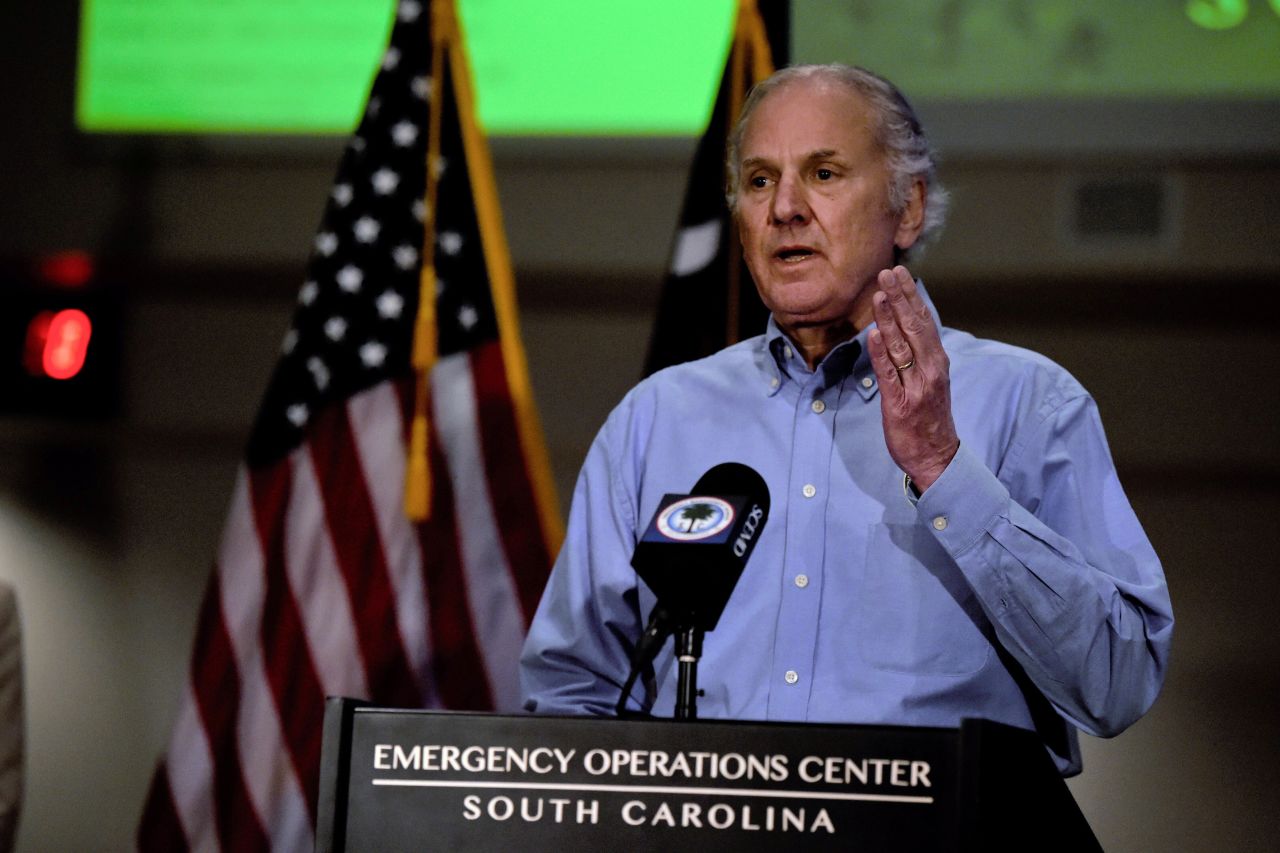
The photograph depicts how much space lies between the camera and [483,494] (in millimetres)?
3188

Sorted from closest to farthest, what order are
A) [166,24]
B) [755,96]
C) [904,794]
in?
[904,794], [755,96], [166,24]

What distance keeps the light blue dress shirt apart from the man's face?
0.23 feet

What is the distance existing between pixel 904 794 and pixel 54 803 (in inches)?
132

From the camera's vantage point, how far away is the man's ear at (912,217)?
1.95 m

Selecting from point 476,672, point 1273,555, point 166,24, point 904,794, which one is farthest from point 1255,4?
point 904,794

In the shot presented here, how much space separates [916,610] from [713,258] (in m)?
1.59

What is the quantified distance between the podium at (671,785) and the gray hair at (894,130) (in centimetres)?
88

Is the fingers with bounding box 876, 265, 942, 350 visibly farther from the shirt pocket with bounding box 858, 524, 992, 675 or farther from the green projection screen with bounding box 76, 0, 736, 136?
the green projection screen with bounding box 76, 0, 736, 136

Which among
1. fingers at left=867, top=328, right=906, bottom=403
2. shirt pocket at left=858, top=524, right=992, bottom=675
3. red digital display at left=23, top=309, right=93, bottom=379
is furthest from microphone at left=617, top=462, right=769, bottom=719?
red digital display at left=23, top=309, right=93, bottom=379

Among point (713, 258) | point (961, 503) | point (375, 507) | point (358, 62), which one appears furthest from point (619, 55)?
point (961, 503)

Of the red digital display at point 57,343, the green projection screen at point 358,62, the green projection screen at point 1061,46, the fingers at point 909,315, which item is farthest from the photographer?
the red digital display at point 57,343

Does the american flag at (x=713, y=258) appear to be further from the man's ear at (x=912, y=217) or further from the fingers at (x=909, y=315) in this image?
the fingers at (x=909, y=315)

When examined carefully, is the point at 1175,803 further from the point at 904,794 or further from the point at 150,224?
the point at 150,224

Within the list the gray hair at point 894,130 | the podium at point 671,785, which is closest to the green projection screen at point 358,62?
the gray hair at point 894,130
